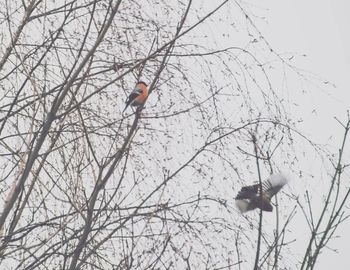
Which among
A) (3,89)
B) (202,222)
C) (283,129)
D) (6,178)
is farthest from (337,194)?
(3,89)

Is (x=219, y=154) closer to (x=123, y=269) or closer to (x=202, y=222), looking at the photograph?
(x=202, y=222)

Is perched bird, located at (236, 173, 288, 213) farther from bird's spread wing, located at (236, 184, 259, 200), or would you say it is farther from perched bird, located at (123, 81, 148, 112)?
perched bird, located at (123, 81, 148, 112)

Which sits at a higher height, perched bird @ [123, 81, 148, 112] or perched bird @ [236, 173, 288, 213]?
perched bird @ [123, 81, 148, 112]

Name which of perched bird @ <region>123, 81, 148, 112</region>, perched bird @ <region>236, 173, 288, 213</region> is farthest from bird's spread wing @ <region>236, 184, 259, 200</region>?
perched bird @ <region>123, 81, 148, 112</region>

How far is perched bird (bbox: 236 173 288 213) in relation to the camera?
329cm

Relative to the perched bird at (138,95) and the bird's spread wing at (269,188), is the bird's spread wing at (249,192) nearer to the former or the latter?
the bird's spread wing at (269,188)

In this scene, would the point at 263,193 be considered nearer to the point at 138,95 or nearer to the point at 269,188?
the point at 269,188

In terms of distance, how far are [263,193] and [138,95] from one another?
88 cm

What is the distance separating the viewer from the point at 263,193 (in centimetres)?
326

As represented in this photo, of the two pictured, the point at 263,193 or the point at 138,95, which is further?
the point at 138,95

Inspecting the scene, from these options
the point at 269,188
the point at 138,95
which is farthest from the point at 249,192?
the point at 138,95

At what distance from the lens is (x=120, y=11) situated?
3.54 meters

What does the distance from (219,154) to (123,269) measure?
35.5 inches

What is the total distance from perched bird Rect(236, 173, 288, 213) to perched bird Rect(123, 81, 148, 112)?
744mm
